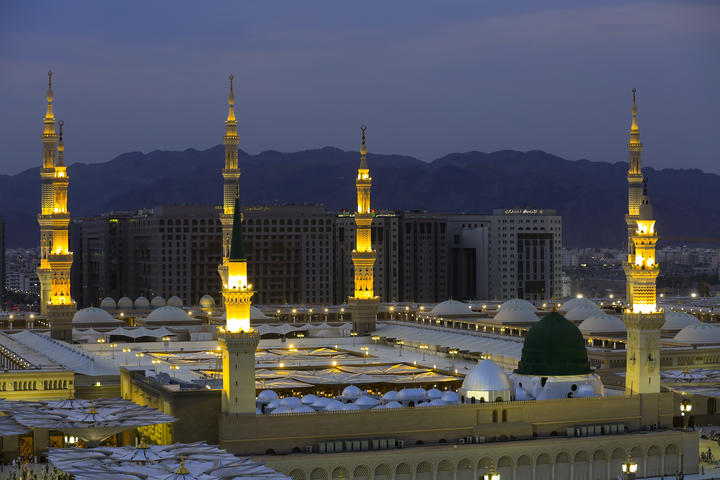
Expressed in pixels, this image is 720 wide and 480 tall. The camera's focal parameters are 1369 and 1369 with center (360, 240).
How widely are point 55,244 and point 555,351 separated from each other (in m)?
43.6

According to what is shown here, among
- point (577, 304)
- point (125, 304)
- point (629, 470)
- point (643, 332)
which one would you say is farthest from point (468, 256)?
point (629, 470)

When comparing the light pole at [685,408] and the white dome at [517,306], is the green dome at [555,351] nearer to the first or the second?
the light pole at [685,408]

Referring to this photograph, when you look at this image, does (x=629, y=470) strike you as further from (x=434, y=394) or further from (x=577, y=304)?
(x=577, y=304)

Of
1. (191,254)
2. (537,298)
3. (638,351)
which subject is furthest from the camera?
(537,298)

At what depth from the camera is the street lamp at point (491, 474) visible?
1986 inches

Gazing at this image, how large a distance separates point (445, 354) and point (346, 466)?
90.0 ft

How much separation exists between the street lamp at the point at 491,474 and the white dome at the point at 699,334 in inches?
1128

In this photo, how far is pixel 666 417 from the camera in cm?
5572

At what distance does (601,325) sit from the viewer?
82500 millimetres

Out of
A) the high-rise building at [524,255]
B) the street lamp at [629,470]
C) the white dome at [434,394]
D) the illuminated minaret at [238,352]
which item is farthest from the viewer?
the high-rise building at [524,255]

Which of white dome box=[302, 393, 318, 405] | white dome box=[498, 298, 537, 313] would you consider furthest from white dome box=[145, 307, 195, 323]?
white dome box=[302, 393, 318, 405]

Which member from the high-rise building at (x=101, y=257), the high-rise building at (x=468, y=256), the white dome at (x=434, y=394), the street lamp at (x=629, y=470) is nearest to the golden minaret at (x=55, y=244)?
the white dome at (x=434, y=394)

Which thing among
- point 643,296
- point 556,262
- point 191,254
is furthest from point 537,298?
point 643,296

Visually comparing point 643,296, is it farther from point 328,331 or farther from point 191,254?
point 191,254
